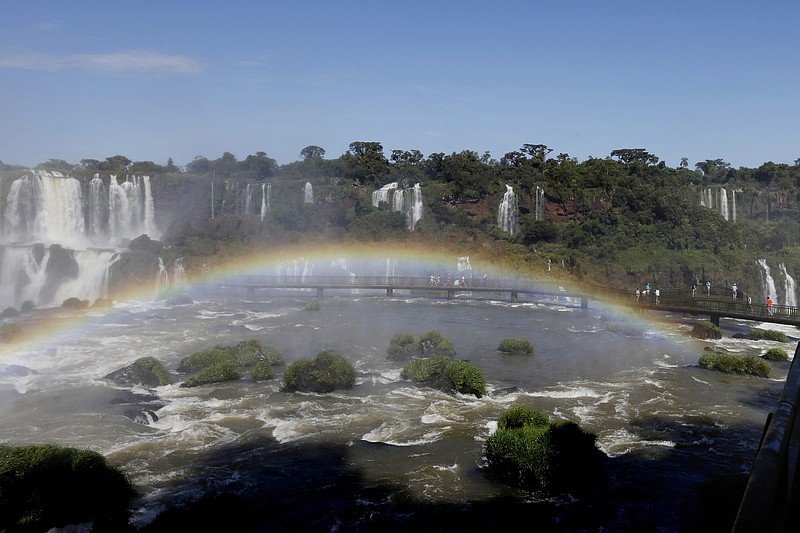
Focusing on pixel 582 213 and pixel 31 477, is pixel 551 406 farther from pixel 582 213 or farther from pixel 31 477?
pixel 582 213

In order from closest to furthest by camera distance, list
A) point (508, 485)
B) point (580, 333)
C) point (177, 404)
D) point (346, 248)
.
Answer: point (508, 485) → point (177, 404) → point (580, 333) → point (346, 248)

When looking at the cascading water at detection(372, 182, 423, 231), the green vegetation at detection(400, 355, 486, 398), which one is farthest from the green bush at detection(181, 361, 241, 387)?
the cascading water at detection(372, 182, 423, 231)

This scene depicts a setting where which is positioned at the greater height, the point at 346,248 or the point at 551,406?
the point at 346,248

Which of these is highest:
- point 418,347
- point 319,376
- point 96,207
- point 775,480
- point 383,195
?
point 383,195

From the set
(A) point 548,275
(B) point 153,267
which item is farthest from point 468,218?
(B) point 153,267

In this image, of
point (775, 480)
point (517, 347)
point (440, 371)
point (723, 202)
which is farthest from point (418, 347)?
point (723, 202)

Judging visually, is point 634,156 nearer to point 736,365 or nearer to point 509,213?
point 509,213

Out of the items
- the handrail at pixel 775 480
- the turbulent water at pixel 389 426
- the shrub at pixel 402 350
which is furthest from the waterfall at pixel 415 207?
the handrail at pixel 775 480
